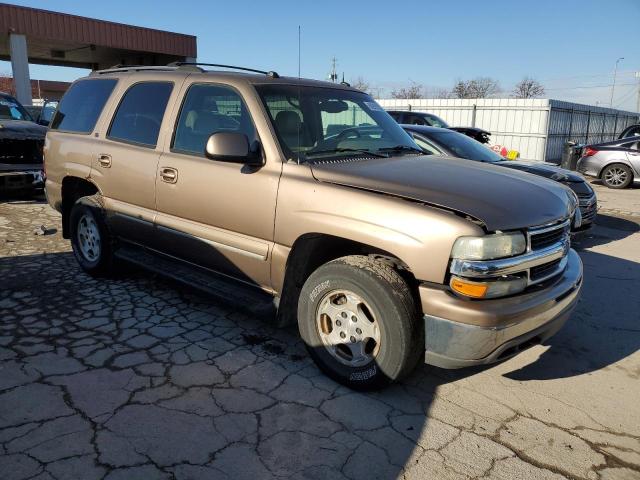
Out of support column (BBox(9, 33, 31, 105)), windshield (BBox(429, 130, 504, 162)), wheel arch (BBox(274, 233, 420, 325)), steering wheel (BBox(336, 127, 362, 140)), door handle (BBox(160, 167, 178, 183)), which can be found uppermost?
support column (BBox(9, 33, 31, 105))

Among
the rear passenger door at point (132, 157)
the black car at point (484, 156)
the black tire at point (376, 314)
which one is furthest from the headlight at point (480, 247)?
the black car at point (484, 156)

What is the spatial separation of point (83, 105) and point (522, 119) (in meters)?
18.0

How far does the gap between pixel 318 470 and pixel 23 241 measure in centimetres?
551

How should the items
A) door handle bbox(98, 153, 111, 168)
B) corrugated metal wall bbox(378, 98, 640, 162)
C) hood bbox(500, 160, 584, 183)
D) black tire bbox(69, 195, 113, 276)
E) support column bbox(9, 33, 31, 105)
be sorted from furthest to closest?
support column bbox(9, 33, 31, 105), corrugated metal wall bbox(378, 98, 640, 162), hood bbox(500, 160, 584, 183), black tire bbox(69, 195, 113, 276), door handle bbox(98, 153, 111, 168)

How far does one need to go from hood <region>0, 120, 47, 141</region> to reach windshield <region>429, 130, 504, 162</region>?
6613 millimetres

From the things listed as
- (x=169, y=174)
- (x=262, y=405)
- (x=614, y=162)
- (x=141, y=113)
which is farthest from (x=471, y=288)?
(x=614, y=162)

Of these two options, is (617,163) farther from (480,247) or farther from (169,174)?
(169,174)

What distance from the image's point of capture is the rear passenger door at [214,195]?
3412 millimetres

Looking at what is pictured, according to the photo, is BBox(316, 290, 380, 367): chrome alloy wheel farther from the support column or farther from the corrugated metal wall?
the support column

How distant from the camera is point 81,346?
143 inches

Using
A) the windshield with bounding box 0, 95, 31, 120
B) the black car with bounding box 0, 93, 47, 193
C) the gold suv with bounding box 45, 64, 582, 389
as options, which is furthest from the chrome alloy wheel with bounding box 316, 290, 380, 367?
the windshield with bounding box 0, 95, 31, 120

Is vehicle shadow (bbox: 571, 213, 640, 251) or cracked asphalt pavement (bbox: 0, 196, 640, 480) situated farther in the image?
vehicle shadow (bbox: 571, 213, 640, 251)

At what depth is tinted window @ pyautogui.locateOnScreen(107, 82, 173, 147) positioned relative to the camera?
4.18 m

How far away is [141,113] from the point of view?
4387mm
